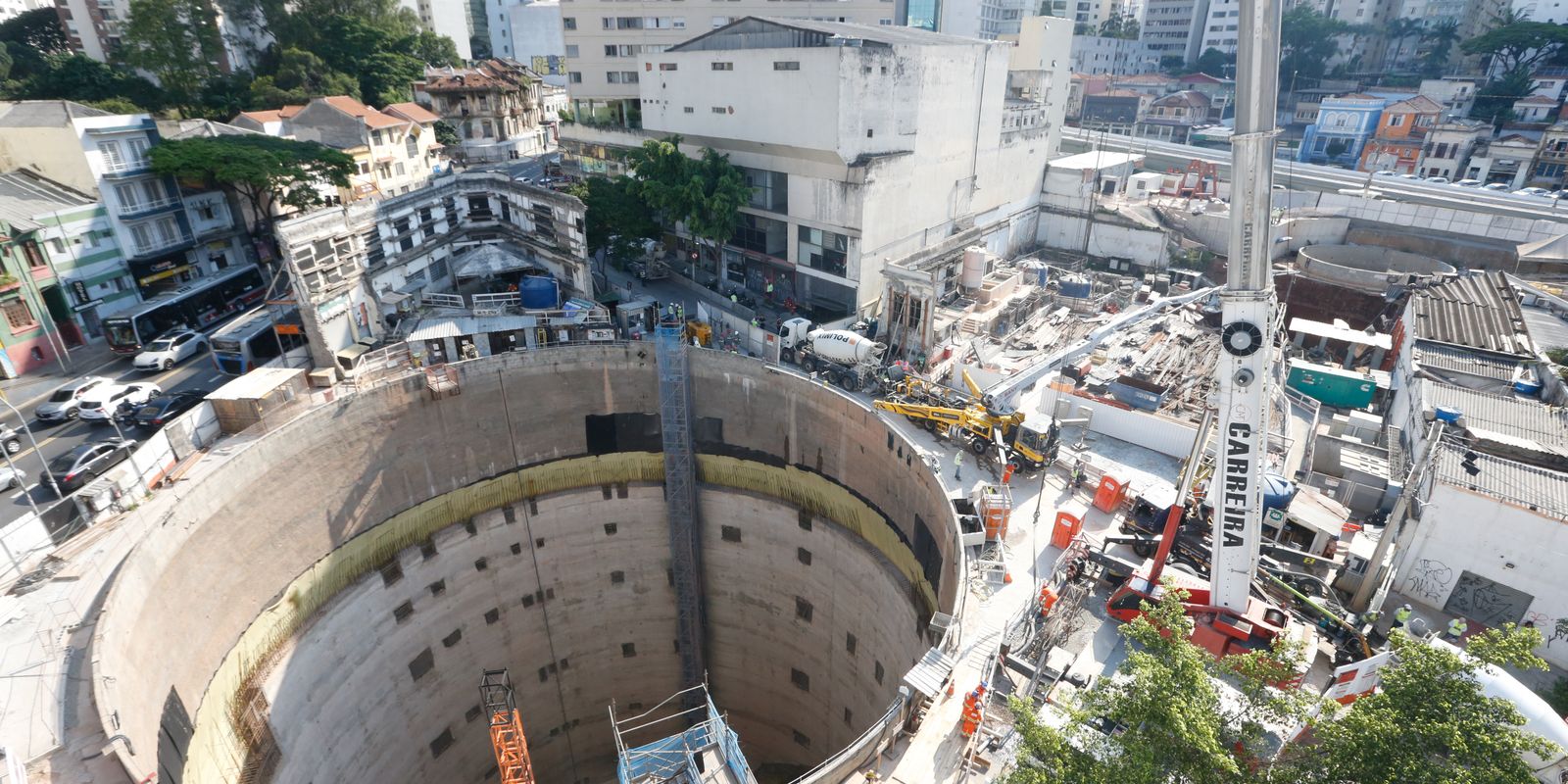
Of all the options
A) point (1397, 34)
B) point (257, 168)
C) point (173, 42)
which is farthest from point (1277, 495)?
point (1397, 34)

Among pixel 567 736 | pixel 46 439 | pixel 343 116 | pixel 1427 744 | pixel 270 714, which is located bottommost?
pixel 567 736

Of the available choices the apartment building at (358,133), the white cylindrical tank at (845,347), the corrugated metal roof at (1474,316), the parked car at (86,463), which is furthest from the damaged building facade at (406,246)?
the corrugated metal roof at (1474,316)

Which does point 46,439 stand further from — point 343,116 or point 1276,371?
point 1276,371

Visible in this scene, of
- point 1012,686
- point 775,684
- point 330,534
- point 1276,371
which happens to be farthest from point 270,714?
point 1276,371

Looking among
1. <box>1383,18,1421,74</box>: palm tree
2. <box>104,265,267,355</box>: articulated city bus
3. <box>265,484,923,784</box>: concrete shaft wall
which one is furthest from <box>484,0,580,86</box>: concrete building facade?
<box>1383,18,1421,74</box>: palm tree

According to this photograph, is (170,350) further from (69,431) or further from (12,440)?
Result: (12,440)

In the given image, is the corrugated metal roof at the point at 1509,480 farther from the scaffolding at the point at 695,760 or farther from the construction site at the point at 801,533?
the scaffolding at the point at 695,760

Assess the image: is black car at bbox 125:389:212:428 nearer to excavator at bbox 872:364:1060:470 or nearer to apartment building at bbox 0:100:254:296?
apartment building at bbox 0:100:254:296
